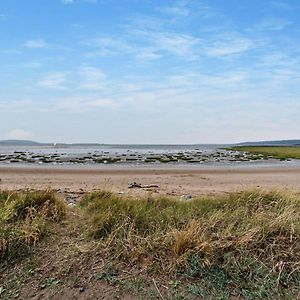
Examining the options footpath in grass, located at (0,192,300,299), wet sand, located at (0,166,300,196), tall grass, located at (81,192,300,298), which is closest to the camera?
footpath in grass, located at (0,192,300,299)

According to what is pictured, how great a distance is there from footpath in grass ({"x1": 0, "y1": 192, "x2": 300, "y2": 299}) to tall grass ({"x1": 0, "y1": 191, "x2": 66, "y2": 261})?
0.05 feet

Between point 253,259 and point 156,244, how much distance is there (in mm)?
1280

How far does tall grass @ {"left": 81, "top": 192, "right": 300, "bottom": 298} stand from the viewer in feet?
15.0

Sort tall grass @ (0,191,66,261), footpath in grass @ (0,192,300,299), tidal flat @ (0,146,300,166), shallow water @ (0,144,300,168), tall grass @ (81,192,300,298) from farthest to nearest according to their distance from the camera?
tidal flat @ (0,146,300,166)
shallow water @ (0,144,300,168)
tall grass @ (0,191,66,261)
tall grass @ (81,192,300,298)
footpath in grass @ (0,192,300,299)

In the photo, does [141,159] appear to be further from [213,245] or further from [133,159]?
[213,245]

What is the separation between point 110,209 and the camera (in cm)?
626

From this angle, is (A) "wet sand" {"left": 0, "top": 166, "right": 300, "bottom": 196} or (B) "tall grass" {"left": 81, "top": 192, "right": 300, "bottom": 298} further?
(A) "wet sand" {"left": 0, "top": 166, "right": 300, "bottom": 196}

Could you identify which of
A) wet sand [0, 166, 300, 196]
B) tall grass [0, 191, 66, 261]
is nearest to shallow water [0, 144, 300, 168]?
wet sand [0, 166, 300, 196]

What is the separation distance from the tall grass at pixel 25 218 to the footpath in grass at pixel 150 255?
2 centimetres

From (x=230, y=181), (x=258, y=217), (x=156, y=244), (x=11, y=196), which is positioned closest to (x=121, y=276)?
(x=156, y=244)

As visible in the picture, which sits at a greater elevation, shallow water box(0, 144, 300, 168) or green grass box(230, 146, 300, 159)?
green grass box(230, 146, 300, 159)

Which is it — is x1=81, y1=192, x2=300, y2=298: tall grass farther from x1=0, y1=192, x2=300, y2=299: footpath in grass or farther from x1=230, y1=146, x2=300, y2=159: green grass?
x1=230, y1=146, x2=300, y2=159: green grass

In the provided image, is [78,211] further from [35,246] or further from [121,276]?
[121,276]

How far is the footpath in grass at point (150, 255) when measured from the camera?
446 cm
